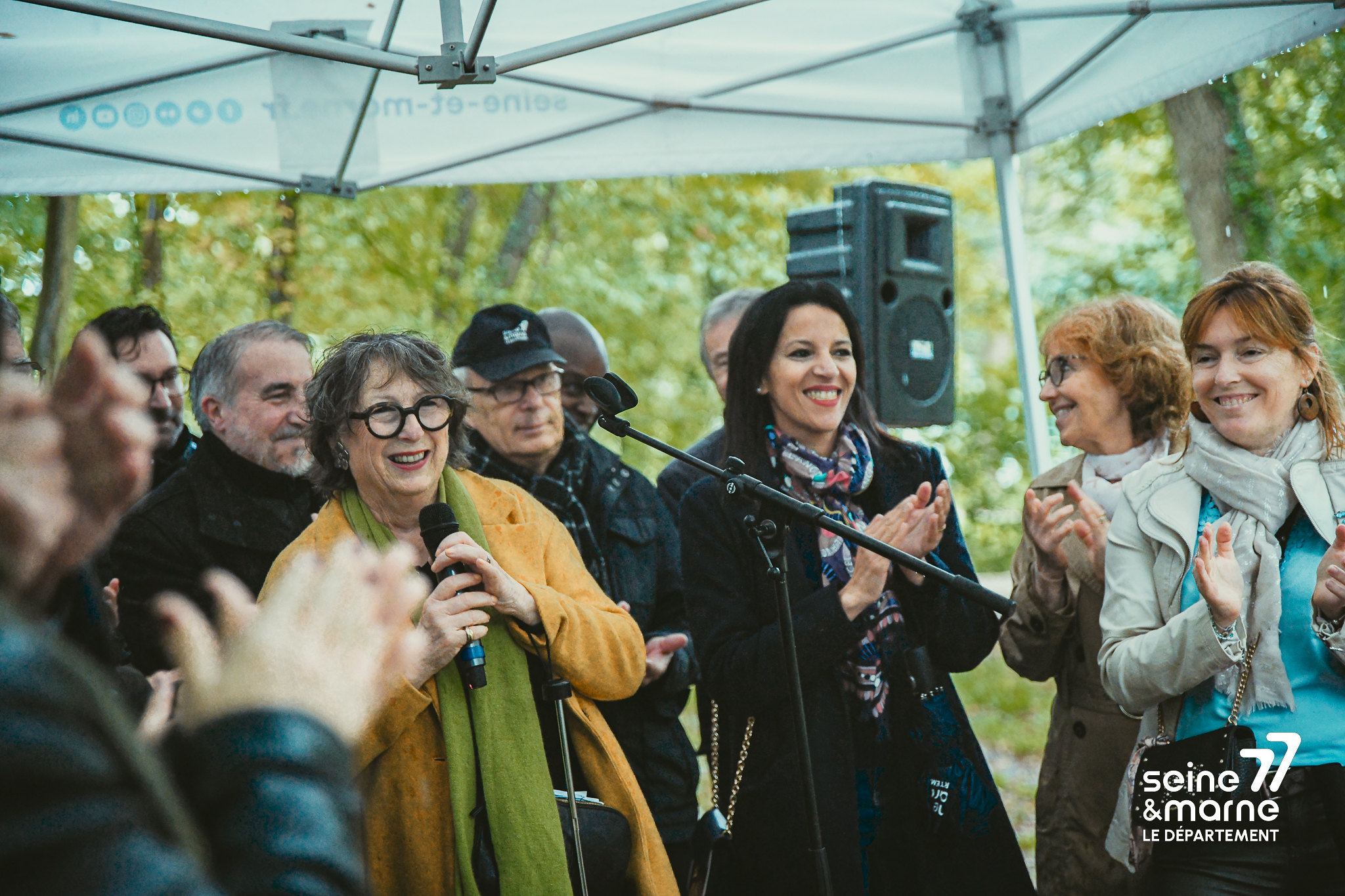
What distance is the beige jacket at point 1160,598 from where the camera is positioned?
2.44 m

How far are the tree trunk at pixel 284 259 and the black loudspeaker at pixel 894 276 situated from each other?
15.3 feet

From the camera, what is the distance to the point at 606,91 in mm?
4281

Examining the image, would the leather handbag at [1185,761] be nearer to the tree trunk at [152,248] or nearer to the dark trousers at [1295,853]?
the dark trousers at [1295,853]

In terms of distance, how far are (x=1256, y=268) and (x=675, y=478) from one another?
1.99 meters

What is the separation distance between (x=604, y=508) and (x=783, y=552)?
3.76 ft

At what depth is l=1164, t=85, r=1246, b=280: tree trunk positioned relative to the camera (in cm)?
758

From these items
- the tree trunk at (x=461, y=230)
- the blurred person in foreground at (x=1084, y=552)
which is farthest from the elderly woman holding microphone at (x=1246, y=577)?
the tree trunk at (x=461, y=230)

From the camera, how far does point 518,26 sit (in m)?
3.83

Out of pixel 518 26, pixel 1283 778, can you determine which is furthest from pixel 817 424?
pixel 518 26

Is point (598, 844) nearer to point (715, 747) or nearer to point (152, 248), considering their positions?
point (715, 747)

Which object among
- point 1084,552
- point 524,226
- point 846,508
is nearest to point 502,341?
point 846,508

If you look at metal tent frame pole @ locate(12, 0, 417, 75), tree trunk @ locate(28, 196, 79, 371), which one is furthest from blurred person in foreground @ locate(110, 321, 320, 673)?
tree trunk @ locate(28, 196, 79, 371)

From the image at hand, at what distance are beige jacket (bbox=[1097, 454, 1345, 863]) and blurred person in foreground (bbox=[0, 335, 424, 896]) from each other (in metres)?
1.90

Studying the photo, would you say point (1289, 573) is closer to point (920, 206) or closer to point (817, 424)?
point (817, 424)
